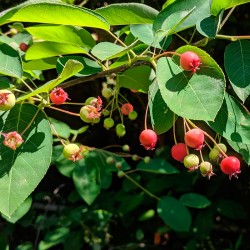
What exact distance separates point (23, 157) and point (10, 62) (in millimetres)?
222

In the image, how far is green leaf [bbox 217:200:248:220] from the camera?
8.29 feet

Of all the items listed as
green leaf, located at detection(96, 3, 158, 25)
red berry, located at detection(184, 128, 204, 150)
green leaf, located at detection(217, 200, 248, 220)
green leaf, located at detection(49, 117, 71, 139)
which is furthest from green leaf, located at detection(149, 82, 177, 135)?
green leaf, located at detection(217, 200, 248, 220)

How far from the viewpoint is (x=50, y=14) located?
0.89 metres

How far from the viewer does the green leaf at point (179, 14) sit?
94cm

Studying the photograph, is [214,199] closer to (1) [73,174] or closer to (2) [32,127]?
(1) [73,174]

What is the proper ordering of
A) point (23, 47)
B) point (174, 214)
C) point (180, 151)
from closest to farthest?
point (180, 151), point (23, 47), point (174, 214)

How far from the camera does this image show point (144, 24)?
1.07 m

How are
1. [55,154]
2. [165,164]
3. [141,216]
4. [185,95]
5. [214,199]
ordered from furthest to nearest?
[214,199]
[141,216]
[165,164]
[55,154]
[185,95]

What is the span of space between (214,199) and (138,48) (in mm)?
1754

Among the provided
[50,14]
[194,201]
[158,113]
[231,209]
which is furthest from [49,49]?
[231,209]

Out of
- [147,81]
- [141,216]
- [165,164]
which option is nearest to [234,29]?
[165,164]

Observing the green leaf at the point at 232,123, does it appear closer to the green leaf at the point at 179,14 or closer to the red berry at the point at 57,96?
the green leaf at the point at 179,14

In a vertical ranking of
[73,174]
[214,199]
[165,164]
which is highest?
[73,174]

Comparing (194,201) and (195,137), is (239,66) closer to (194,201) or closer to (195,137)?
(195,137)
